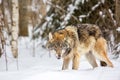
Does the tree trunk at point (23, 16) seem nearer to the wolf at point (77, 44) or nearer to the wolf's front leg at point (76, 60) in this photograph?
the wolf at point (77, 44)

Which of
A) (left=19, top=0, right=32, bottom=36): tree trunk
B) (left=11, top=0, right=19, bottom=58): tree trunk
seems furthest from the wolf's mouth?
(left=19, top=0, right=32, bottom=36): tree trunk

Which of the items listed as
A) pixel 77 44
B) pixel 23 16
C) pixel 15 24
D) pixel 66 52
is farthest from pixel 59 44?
pixel 23 16

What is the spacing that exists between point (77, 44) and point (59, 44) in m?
0.56

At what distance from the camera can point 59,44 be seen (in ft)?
21.2

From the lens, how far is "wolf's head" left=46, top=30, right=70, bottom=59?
643 cm

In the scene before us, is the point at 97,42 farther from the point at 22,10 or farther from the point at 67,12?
the point at 22,10

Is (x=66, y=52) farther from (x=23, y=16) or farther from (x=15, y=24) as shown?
(x=23, y=16)

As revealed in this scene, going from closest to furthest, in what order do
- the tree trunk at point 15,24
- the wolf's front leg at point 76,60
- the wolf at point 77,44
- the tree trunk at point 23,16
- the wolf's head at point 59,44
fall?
the wolf's head at point 59,44 < the wolf at point 77,44 < the wolf's front leg at point 76,60 < the tree trunk at point 15,24 < the tree trunk at point 23,16

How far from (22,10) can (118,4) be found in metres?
11.5

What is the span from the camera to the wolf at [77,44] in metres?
6.56

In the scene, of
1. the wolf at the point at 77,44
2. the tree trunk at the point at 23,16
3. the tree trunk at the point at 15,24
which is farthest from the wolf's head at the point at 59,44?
the tree trunk at the point at 23,16

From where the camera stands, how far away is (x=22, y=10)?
20.2m

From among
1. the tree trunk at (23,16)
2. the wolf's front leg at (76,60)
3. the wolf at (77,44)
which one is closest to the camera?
the wolf at (77,44)

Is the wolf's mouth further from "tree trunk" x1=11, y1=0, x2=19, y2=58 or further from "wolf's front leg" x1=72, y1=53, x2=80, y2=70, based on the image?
"tree trunk" x1=11, y1=0, x2=19, y2=58
